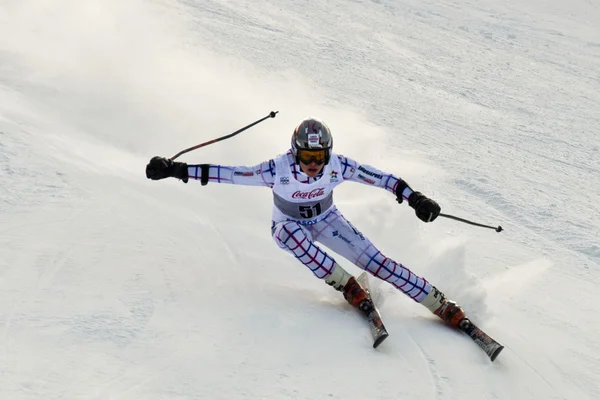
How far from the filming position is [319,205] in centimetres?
528

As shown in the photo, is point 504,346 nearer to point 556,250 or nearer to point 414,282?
point 414,282

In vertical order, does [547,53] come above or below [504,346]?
above

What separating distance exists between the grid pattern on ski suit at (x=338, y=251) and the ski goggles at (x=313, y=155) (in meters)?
0.48

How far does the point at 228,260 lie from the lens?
5.25 metres

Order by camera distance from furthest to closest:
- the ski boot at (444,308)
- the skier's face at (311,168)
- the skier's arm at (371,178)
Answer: the skier's arm at (371,178) → the skier's face at (311,168) → the ski boot at (444,308)

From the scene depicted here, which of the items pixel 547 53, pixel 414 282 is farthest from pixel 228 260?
pixel 547 53

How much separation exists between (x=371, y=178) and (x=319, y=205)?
0.46m

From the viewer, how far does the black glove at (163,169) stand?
15.7 ft

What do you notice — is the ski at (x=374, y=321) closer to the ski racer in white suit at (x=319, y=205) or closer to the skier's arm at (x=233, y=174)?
the ski racer in white suit at (x=319, y=205)

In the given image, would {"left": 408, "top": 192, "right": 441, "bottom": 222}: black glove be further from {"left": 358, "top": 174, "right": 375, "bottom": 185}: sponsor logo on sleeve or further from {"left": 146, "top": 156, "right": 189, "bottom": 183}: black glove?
{"left": 146, "top": 156, "right": 189, "bottom": 183}: black glove

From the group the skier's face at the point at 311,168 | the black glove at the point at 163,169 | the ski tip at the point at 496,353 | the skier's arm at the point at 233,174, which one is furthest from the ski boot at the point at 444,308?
the black glove at the point at 163,169

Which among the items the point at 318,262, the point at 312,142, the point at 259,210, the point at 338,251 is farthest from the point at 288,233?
the point at 259,210

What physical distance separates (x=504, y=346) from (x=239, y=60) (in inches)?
321

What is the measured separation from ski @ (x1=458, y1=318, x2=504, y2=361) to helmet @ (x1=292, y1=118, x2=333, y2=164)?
1.53 meters
